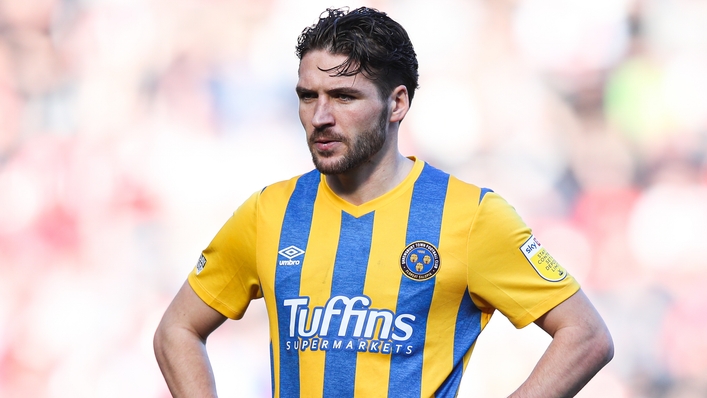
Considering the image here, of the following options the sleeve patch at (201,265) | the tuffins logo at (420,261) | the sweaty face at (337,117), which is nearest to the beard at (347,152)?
the sweaty face at (337,117)

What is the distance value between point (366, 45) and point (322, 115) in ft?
0.63

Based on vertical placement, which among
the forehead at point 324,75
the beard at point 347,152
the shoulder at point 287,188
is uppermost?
the forehead at point 324,75

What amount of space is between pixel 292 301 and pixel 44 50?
2.48 m

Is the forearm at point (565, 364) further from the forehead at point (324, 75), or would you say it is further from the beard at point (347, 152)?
the forehead at point (324, 75)

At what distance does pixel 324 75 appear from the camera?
1.91 m

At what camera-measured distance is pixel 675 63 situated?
12.3ft

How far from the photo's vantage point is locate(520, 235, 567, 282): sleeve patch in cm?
187

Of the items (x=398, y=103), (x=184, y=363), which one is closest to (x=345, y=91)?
(x=398, y=103)

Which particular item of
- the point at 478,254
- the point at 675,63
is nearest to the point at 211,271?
the point at 478,254

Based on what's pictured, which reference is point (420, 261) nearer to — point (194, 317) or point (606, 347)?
point (606, 347)

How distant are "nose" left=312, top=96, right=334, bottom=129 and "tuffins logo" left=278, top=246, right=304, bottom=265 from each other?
27 cm

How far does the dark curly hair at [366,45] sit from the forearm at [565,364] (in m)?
0.65

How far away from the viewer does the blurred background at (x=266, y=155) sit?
3.60 meters

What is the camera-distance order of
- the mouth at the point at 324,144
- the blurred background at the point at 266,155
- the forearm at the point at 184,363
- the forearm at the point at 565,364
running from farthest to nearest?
the blurred background at the point at 266,155 → the forearm at the point at 184,363 → the mouth at the point at 324,144 → the forearm at the point at 565,364
